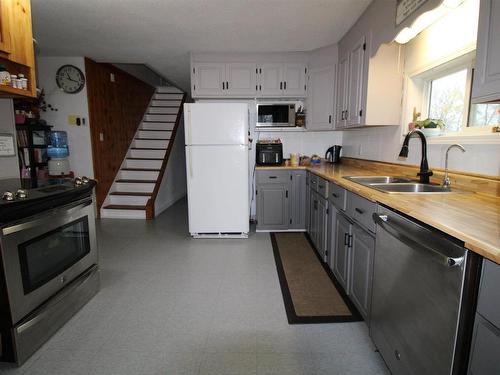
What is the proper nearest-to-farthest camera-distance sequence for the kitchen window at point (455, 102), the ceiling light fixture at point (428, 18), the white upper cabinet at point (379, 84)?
the ceiling light fixture at point (428, 18) → the kitchen window at point (455, 102) → the white upper cabinet at point (379, 84)

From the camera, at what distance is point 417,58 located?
2258mm

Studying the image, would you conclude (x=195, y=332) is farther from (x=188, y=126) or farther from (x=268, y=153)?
(x=268, y=153)

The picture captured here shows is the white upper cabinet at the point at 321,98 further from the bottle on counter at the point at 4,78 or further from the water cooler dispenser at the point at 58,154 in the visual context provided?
the water cooler dispenser at the point at 58,154

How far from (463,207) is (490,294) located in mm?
632

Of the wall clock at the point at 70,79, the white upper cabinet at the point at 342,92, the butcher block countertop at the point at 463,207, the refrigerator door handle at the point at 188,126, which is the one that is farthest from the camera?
the wall clock at the point at 70,79

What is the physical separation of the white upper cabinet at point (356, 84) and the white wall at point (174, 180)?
11.0ft

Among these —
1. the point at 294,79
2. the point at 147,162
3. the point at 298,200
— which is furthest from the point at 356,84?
the point at 147,162

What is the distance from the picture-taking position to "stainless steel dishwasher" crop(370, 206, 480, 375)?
889 mm

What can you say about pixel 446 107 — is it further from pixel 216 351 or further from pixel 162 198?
pixel 162 198

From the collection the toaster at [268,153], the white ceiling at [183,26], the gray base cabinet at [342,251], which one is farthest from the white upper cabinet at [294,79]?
the gray base cabinet at [342,251]

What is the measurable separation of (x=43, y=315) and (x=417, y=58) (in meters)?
3.18

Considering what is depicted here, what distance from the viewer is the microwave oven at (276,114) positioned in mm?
3912

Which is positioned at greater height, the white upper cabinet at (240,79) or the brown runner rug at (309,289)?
the white upper cabinet at (240,79)

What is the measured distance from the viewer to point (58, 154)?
4.04 m
